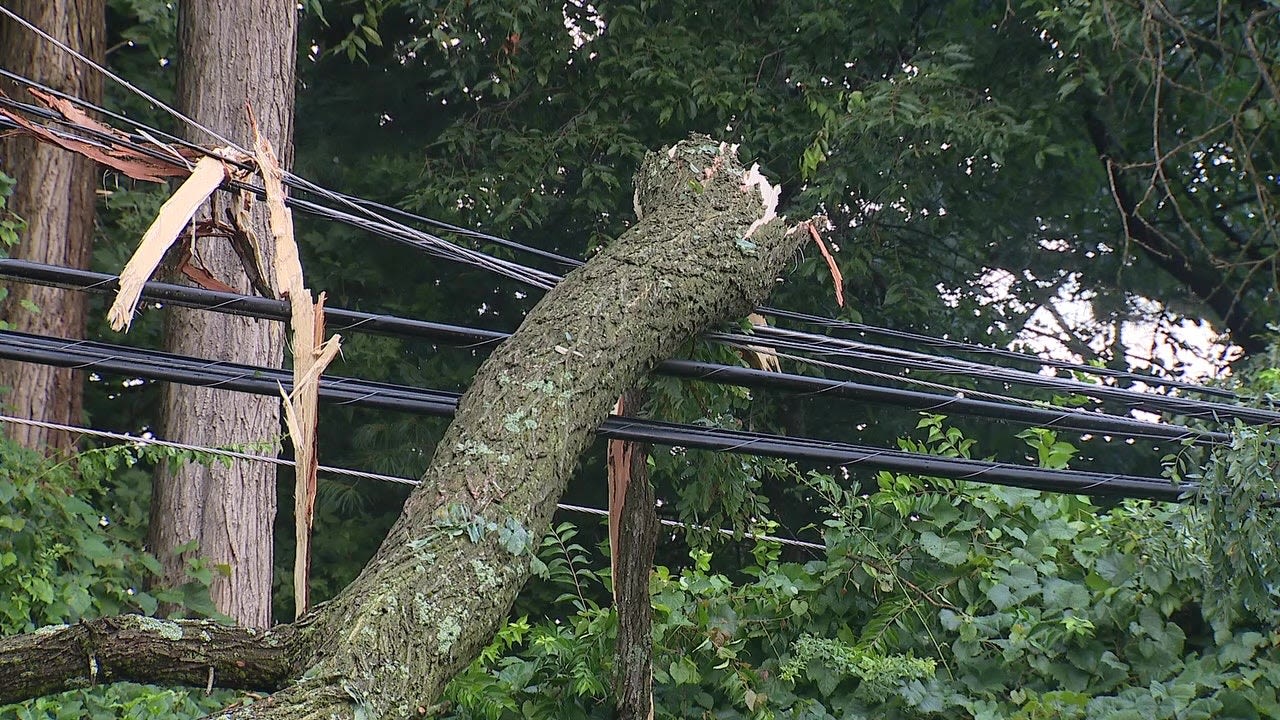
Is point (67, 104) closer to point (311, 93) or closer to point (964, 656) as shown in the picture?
point (964, 656)

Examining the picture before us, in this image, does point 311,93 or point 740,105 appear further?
point 311,93

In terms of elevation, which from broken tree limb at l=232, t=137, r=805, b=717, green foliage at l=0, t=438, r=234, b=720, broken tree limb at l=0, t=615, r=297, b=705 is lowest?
green foliage at l=0, t=438, r=234, b=720

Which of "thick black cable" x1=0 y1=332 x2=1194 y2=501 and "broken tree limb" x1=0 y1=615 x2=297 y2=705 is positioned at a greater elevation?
"thick black cable" x1=0 y1=332 x2=1194 y2=501

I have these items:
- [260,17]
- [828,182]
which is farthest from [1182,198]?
[260,17]

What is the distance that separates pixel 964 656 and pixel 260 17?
4.29 metres

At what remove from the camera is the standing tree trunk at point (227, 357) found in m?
5.72

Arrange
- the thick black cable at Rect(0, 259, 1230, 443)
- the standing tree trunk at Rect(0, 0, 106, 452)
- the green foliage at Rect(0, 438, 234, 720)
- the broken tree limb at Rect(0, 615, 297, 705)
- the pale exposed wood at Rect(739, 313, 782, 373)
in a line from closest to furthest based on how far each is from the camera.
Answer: the broken tree limb at Rect(0, 615, 297, 705) → the thick black cable at Rect(0, 259, 1230, 443) → the pale exposed wood at Rect(739, 313, 782, 373) → the green foliage at Rect(0, 438, 234, 720) → the standing tree trunk at Rect(0, 0, 106, 452)

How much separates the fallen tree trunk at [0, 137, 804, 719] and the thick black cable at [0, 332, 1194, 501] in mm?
161

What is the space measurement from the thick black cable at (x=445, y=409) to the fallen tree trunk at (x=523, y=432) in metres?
0.16

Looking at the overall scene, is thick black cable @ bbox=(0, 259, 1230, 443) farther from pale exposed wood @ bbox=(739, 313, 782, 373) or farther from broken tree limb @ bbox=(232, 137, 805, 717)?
pale exposed wood @ bbox=(739, 313, 782, 373)

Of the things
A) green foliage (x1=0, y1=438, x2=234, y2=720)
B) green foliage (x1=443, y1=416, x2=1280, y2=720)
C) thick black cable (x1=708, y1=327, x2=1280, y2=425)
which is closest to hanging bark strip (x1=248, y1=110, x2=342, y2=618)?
thick black cable (x1=708, y1=327, x2=1280, y2=425)

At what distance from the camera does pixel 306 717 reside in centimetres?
198

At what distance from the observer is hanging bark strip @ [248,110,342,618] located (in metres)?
2.51

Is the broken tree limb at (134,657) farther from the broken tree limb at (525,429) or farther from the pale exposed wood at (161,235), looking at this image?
the pale exposed wood at (161,235)
